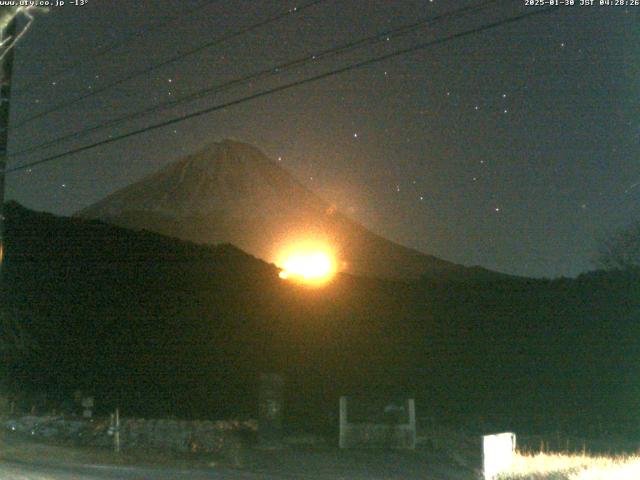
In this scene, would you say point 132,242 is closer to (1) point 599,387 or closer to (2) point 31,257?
(2) point 31,257

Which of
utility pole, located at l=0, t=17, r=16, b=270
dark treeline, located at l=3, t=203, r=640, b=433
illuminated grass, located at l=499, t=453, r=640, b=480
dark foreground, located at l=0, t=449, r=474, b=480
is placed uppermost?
utility pole, located at l=0, t=17, r=16, b=270

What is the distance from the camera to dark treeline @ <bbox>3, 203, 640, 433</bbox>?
2986 cm

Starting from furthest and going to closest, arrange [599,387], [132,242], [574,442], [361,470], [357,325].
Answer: [132,242]
[357,325]
[599,387]
[574,442]
[361,470]

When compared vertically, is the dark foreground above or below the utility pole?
below

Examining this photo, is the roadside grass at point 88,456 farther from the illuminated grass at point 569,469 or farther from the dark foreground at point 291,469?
the illuminated grass at point 569,469

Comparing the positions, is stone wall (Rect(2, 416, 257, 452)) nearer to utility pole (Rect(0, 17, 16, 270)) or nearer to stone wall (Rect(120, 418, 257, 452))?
stone wall (Rect(120, 418, 257, 452))

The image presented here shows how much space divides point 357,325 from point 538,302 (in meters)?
7.54

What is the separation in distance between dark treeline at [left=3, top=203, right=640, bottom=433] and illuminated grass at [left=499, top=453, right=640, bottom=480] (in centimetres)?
1182

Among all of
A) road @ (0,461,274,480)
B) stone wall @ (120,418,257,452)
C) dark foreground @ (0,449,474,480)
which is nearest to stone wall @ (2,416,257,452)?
stone wall @ (120,418,257,452)

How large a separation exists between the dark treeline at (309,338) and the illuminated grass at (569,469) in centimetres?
1182

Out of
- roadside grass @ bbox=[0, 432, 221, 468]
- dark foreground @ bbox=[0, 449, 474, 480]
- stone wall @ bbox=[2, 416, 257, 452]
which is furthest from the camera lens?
stone wall @ bbox=[2, 416, 257, 452]

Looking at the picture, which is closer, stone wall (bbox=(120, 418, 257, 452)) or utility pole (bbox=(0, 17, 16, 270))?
utility pole (bbox=(0, 17, 16, 270))

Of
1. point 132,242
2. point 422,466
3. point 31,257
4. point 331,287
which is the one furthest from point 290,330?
point 422,466

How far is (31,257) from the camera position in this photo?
116 ft
